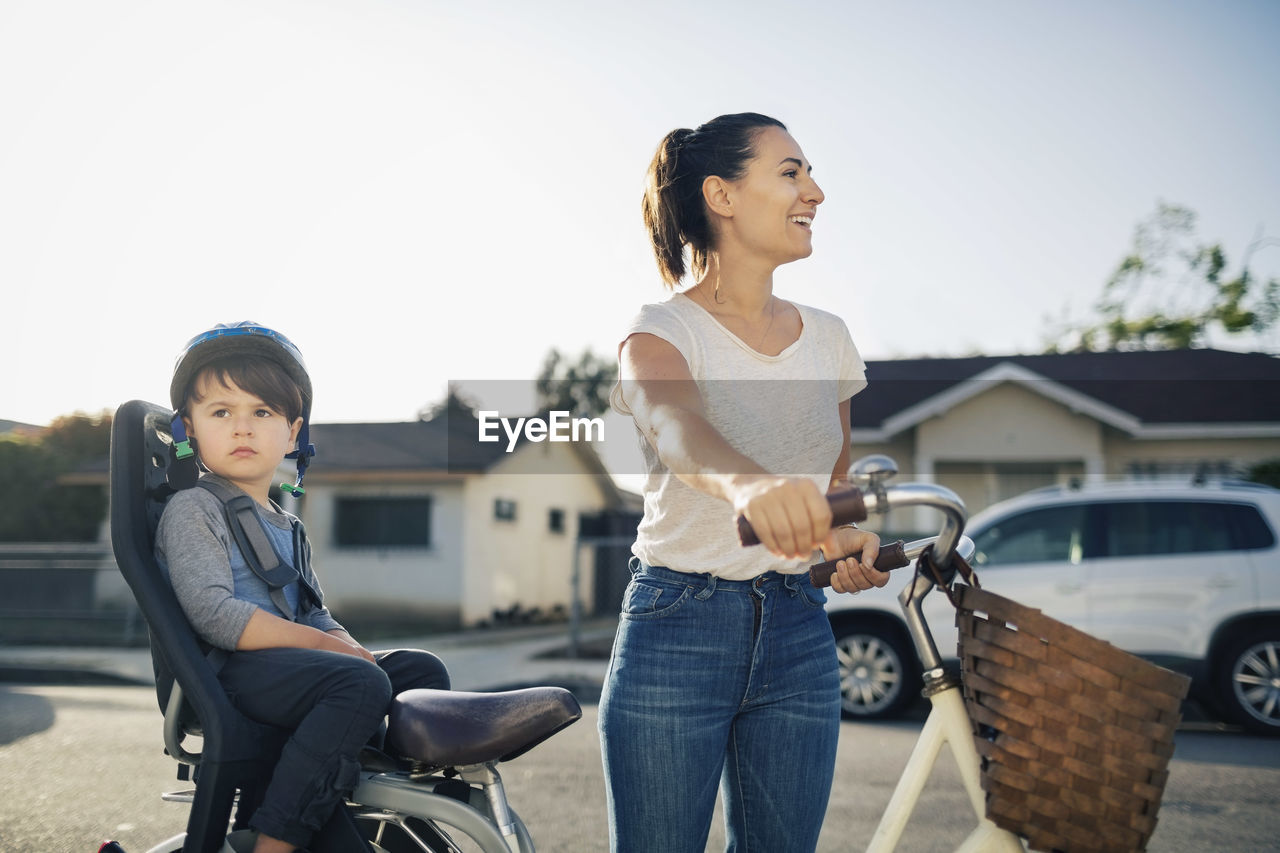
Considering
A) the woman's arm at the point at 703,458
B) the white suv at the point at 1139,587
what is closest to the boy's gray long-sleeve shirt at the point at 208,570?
the woman's arm at the point at 703,458

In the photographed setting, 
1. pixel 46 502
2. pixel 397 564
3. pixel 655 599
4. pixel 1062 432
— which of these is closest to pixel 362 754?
pixel 655 599

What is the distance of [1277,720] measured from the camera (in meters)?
7.66

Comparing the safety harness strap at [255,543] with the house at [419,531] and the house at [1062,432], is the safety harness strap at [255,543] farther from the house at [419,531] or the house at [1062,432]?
the house at [419,531]

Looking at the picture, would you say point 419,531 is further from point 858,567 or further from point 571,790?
point 858,567

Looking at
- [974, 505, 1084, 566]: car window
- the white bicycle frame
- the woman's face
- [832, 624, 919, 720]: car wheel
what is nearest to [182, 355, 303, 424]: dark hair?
the woman's face

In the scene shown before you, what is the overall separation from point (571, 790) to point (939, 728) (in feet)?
14.3

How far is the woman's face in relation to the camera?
195cm

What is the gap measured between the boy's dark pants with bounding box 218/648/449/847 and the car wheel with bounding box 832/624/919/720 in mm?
6580

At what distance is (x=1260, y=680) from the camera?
7.73 metres

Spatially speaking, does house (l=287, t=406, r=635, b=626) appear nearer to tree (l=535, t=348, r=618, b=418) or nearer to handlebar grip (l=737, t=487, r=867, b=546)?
handlebar grip (l=737, t=487, r=867, b=546)

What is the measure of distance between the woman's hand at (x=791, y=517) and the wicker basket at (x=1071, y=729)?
15.0 inches

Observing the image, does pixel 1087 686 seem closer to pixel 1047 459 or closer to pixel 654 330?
pixel 654 330

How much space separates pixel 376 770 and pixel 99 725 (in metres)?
6.80

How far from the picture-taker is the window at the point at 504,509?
22.0 metres
